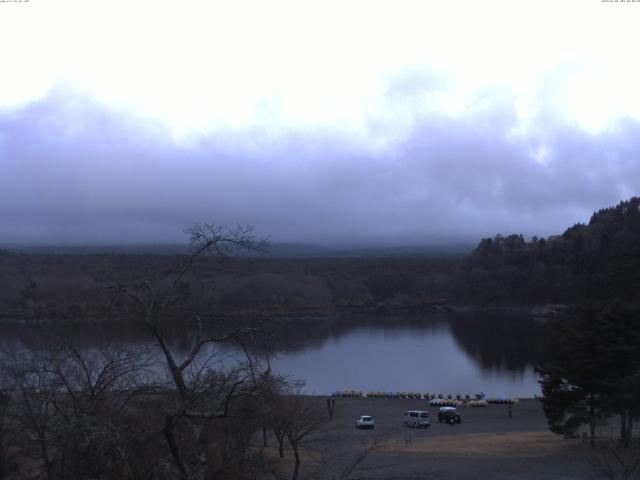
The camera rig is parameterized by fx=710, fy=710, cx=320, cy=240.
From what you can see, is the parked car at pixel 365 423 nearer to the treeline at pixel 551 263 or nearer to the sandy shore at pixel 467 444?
the sandy shore at pixel 467 444

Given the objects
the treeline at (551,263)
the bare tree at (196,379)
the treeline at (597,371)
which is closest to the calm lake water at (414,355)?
the treeline at (597,371)

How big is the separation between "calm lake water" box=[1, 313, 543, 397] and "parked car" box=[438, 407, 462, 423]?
5150 millimetres

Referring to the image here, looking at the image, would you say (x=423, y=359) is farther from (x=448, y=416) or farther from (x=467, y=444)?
(x=467, y=444)

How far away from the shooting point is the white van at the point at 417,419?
22.7 m

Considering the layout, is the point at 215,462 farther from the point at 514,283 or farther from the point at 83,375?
the point at 514,283

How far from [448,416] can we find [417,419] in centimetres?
133

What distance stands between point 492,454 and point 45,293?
3810 centimetres

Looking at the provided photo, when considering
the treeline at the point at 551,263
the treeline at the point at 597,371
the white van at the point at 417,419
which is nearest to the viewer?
the treeline at the point at 597,371

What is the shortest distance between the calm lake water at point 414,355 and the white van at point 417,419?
407 cm

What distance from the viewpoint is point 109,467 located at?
5.59m

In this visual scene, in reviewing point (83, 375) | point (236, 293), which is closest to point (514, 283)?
point (236, 293)

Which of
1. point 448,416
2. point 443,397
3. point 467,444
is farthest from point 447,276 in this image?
point 467,444

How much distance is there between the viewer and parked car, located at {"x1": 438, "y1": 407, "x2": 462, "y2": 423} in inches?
923

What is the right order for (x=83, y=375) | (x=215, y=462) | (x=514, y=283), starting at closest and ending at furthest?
1. (x=215, y=462)
2. (x=83, y=375)
3. (x=514, y=283)
